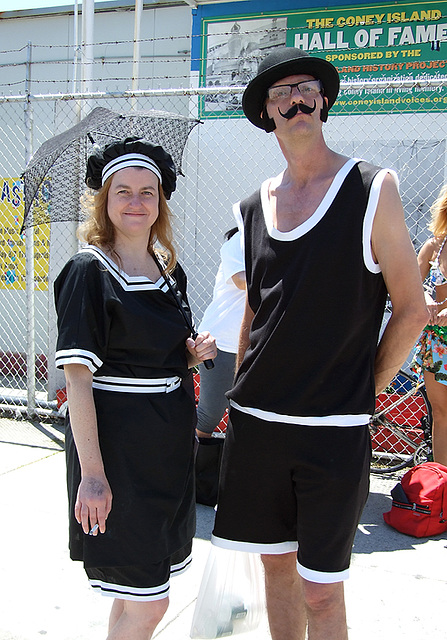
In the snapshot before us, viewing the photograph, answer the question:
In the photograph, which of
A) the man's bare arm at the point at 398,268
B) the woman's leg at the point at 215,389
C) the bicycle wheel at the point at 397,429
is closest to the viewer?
the man's bare arm at the point at 398,268

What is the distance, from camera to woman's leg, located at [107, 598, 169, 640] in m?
2.02

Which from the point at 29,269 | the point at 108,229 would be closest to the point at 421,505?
the point at 108,229

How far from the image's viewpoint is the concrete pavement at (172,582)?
9.09 feet

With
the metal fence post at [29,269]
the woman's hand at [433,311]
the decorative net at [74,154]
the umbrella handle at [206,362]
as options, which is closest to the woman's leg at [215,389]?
the decorative net at [74,154]

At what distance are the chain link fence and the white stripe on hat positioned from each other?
309 cm

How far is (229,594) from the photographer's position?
2377mm

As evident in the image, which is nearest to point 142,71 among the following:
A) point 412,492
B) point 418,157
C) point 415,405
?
point 418,157

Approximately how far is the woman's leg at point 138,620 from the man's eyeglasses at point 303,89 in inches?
66.6

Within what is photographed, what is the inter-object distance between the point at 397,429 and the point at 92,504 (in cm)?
347

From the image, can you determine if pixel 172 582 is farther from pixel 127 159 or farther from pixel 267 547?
pixel 127 159

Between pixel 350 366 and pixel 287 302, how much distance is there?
280 mm

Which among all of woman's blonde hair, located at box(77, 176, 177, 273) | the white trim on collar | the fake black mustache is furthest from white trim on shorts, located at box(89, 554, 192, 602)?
the fake black mustache

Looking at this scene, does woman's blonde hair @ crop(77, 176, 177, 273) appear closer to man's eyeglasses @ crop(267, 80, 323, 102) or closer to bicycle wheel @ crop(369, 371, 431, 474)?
man's eyeglasses @ crop(267, 80, 323, 102)

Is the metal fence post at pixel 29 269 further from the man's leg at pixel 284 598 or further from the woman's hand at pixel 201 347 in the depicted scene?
the man's leg at pixel 284 598
